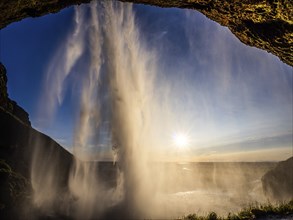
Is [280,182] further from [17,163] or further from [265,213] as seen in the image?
[17,163]

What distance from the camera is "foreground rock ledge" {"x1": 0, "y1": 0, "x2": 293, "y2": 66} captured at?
495 centimetres

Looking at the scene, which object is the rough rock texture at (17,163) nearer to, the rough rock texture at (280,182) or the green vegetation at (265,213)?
the green vegetation at (265,213)

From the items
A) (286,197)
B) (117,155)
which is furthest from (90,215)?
(286,197)

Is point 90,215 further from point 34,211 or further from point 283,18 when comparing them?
point 283,18

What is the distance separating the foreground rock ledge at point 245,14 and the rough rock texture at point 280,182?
103 feet

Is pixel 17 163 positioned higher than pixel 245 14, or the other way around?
pixel 245 14

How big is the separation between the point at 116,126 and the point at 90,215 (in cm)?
1573

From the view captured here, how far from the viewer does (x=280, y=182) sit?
32.9 m

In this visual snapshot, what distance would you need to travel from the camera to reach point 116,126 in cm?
3550

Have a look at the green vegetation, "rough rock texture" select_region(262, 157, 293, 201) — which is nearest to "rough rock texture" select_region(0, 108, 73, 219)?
the green vegetation

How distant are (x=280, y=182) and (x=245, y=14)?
Answer: 1398 inches

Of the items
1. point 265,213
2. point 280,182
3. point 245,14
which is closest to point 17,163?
point 265,213

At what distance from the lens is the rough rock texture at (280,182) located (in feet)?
103

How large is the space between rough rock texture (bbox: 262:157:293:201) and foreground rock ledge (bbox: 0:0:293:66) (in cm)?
3154
